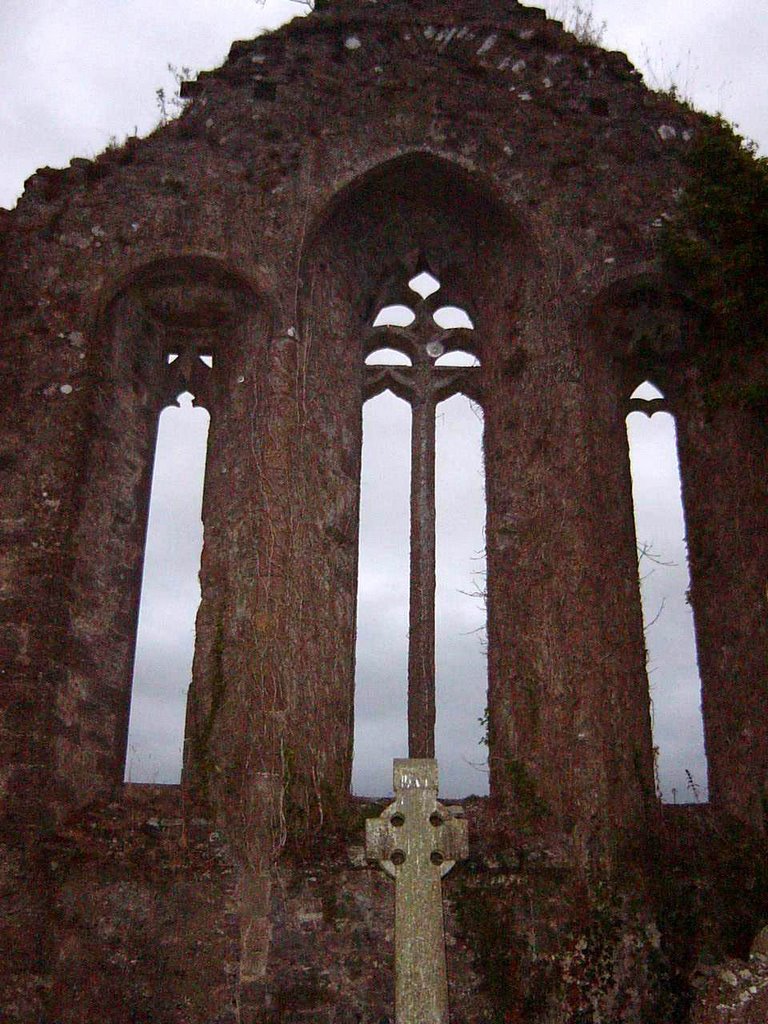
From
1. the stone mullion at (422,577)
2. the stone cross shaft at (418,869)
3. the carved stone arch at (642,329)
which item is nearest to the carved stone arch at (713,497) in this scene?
the carved stone arch at (642,329)

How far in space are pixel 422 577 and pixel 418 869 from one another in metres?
3.06

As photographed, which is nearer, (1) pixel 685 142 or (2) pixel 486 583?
(2) pixel 486 583

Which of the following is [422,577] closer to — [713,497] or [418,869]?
[713,497]

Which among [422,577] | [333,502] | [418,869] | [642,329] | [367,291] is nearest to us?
[418,869]

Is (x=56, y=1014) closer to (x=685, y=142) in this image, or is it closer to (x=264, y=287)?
(x=264, y=287)

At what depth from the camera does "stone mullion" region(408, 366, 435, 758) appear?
22.7 feet

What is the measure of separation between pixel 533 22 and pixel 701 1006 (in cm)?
761

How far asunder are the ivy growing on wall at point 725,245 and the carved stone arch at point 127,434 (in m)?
3.17

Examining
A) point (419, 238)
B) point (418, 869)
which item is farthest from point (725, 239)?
point (418, 869)

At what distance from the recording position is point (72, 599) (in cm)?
673

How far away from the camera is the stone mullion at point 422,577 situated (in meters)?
6.91

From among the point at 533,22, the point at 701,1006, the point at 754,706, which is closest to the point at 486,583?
the point at 754,706

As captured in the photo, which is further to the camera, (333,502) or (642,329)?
(642,329)

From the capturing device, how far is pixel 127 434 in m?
7.53
